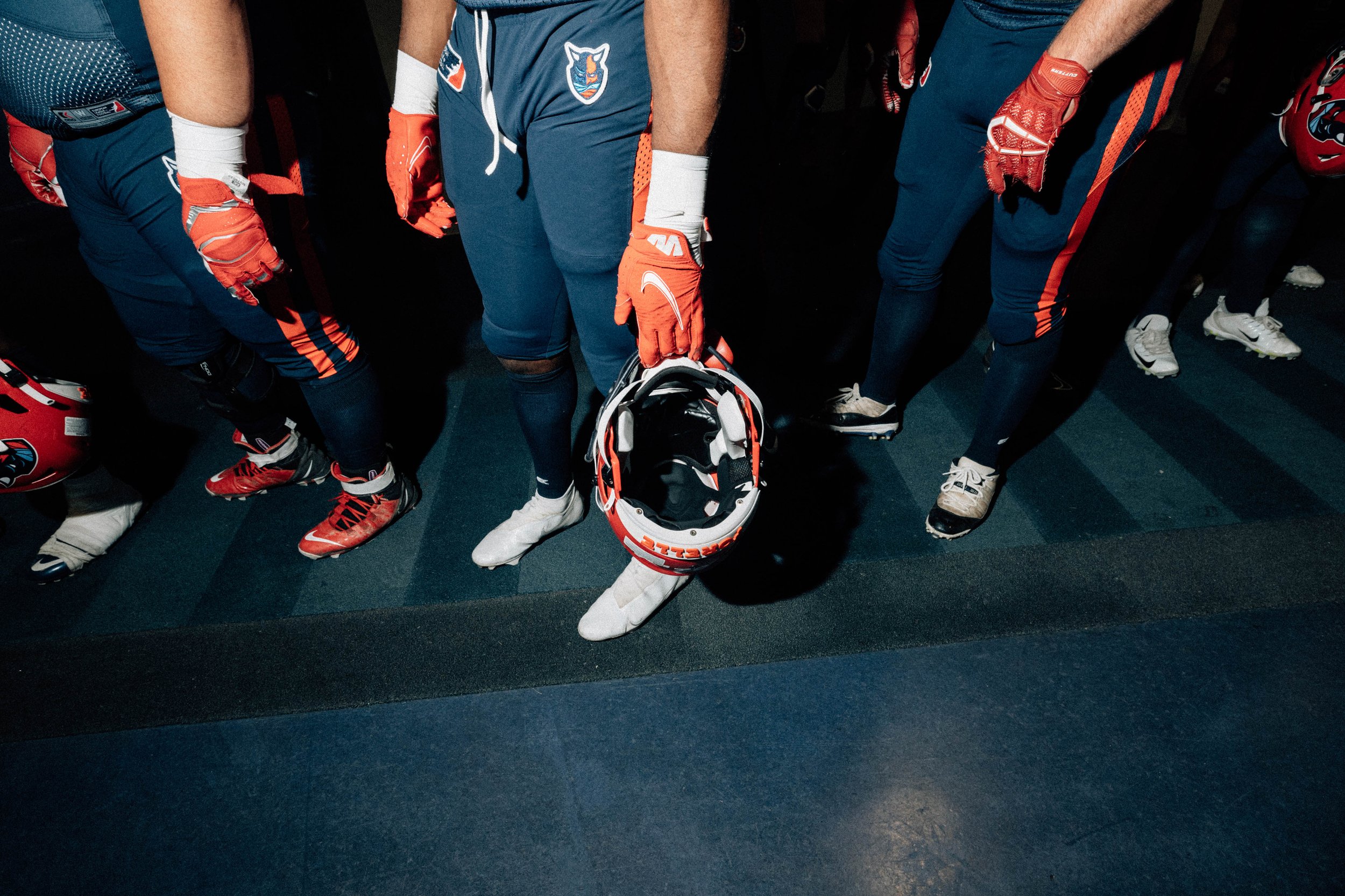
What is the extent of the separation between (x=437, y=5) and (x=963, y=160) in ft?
3.58

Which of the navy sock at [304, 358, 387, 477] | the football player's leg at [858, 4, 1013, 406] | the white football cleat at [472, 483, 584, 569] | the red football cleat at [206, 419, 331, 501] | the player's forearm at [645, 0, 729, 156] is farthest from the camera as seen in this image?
the red football cleat at [206, 419, 331, 501]

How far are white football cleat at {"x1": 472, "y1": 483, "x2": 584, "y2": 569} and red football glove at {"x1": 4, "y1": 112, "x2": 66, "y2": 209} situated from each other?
116 cm

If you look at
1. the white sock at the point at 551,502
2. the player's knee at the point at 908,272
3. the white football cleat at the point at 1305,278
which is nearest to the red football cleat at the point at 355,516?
the white sock at the point at 551,502

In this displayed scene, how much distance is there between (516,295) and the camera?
1.18 meters

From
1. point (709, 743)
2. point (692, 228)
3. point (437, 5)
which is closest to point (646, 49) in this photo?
point (692, 228)

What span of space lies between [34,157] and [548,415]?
3.86 feet

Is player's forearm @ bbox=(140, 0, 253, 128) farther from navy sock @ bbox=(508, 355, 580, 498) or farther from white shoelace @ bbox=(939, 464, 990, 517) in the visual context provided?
white shoelace @ bbox=(939, 464, 990, 517)

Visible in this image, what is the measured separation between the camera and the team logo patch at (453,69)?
1.00 metres

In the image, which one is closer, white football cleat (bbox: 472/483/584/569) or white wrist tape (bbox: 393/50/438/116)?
white wrist tape (bbox: 393/50/438/116)

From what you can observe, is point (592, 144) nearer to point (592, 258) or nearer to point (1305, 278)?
point (592, 258)

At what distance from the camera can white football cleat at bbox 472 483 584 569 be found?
157cm

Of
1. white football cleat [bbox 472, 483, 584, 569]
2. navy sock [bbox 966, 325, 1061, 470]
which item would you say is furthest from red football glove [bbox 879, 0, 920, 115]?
white football cleat [bbox 472, 483, 584, 569]

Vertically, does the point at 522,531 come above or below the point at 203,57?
below

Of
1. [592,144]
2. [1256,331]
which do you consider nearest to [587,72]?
[592,144]
